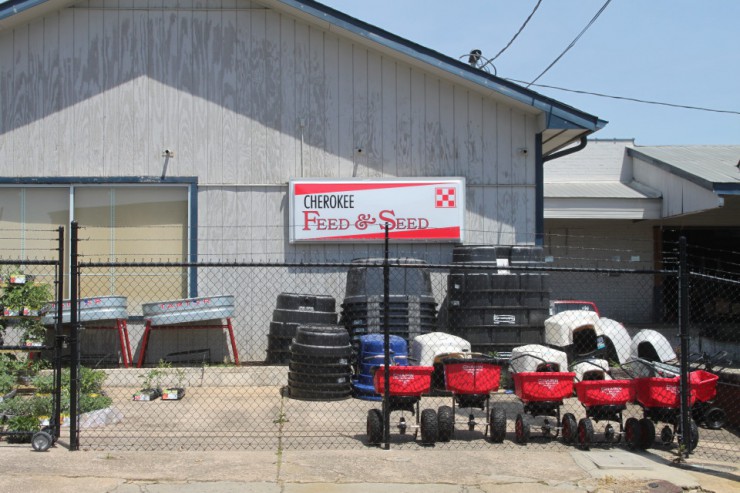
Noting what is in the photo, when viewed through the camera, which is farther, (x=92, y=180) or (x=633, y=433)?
(x=92, y=180)

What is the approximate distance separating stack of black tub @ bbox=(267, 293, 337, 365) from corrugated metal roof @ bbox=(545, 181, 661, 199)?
6.70 meters

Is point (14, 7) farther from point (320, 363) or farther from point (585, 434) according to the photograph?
point (585, 434)

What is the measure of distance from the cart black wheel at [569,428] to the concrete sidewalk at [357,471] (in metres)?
0.18

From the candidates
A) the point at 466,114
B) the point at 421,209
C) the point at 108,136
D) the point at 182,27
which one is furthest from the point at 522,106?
the point at 108,136

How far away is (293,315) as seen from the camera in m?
10.7

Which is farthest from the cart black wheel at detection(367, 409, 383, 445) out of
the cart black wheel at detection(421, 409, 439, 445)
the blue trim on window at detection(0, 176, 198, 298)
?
the blue trim on window at detection(0, 176, 198, 298)

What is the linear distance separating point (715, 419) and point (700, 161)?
9208mm

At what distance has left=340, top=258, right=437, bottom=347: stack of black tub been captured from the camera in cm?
1053

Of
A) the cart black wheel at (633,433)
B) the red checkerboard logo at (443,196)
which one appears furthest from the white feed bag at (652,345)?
the red checkerboard logo at (443,196)

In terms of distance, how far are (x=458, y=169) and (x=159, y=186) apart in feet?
15.3

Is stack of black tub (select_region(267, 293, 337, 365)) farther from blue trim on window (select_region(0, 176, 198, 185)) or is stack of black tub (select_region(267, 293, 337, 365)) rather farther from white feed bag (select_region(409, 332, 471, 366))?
blue trim on window (select_region(0, 176, 198, 185))

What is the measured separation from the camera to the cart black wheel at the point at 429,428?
7.43m

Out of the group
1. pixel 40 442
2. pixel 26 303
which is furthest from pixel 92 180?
pixel 40 442

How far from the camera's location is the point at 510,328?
35.1ft
